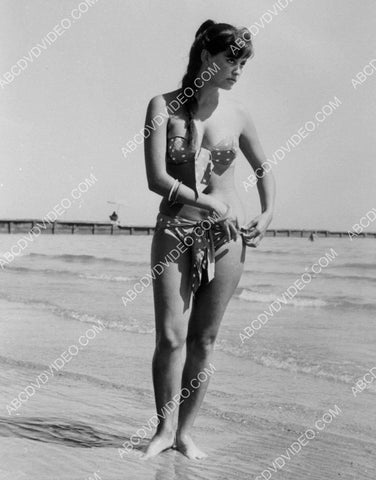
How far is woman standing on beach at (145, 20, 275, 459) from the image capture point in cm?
236

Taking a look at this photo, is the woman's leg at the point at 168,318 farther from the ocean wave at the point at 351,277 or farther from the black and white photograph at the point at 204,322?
the ocean wave at the point at 351,277

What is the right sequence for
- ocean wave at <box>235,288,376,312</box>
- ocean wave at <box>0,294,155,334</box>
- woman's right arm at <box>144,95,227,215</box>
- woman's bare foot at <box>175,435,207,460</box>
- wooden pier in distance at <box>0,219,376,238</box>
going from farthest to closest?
wooden pier in distance at <box>0,219,376,238</box> → ocean wave at <box>235,288,376,312</box> → ocean wave at <box>0,294,155,334</box> → woman's bare foot at <box>175,435,207,460</box> → woman's right arm at <box>144,95,227,215</box>

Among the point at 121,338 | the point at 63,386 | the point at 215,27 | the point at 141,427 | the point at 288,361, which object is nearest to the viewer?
the point at 215,27

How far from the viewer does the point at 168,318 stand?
242cm

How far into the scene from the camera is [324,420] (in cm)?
354

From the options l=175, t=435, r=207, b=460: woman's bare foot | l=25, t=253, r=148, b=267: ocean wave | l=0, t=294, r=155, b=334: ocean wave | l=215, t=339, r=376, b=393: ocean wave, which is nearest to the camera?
l=175, t=435, r=207, b=460: woman's bare foot

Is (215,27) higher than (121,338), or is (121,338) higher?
(215,27)

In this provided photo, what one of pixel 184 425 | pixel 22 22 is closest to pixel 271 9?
pixel 22 22

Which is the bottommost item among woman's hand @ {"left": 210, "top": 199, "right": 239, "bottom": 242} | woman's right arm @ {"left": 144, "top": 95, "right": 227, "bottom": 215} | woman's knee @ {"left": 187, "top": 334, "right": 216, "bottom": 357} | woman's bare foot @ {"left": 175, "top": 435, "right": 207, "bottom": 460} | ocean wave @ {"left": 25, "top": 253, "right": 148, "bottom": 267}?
ocean wave @ {"left": 25, "top": 253, "right": 148, "bottom": 267}

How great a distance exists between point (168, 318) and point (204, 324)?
15 cm

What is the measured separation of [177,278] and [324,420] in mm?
1529

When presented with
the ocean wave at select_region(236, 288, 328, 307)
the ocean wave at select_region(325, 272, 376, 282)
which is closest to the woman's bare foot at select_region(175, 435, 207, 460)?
the ocean wave at select_region(236, 288, 328, 307)

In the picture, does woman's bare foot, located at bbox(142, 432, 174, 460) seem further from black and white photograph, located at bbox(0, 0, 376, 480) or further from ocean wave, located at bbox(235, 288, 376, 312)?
ocean wave, located at bbox(235, 288, 376, 312)

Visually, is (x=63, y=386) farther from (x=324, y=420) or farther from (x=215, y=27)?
(x=215, y=27)
